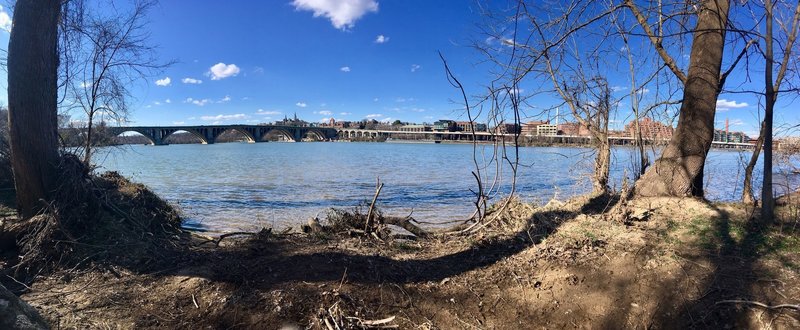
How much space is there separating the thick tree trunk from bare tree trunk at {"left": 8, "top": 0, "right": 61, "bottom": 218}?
9.18 metres

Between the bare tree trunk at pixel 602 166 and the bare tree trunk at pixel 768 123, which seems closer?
the bare tree trunk at pixel 768 123

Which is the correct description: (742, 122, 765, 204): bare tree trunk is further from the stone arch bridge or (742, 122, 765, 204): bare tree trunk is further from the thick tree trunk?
the stone arch bridge

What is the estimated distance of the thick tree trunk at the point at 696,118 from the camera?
6.30m

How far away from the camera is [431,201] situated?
16.3m

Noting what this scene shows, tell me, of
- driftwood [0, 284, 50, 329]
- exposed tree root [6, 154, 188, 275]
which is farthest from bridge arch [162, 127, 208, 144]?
driftwood [0, 284, 50, 329]

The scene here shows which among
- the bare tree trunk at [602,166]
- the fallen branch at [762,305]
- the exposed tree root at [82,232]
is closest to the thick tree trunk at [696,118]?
the fallen branch at [762,305]

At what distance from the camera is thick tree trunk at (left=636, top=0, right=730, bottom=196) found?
20.7ft

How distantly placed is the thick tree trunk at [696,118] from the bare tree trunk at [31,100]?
9178mm

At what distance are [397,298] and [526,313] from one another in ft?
4.36

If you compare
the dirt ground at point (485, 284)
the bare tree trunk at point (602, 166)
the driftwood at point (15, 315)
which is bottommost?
the dirt ground at point (485, 284)

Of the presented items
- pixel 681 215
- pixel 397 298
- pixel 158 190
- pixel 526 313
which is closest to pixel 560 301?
pixel 526 313

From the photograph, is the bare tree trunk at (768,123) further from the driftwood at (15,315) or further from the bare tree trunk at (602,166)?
the driftwood at (15,315)

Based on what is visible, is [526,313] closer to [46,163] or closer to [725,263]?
[725,263]

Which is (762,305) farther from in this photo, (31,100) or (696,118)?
(31,100)
